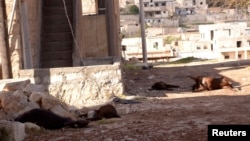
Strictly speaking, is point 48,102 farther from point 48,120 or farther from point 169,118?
point 169,118

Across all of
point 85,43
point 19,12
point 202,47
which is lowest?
point 202,47

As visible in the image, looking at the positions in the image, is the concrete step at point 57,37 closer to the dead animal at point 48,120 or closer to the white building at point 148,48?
the dead animal at point 48,120

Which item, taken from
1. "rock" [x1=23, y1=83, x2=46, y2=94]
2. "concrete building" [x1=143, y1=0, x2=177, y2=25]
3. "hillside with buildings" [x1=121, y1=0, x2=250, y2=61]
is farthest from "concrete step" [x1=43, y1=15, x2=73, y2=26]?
"concrete building" [x1=143, y1=0, x2=177, y2=25]

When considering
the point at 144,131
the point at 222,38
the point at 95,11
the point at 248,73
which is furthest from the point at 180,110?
the point at 222,38

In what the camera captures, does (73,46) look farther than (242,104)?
Yes

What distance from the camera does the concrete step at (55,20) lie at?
13.3 metres

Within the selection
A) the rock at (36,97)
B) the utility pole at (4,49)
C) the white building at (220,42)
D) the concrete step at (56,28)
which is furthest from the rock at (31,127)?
the white building at (220,42)

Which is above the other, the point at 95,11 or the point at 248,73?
the point at 95,11

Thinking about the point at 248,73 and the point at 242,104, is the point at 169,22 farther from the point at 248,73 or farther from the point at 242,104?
the point at 242,104

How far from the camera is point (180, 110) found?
8.09 m

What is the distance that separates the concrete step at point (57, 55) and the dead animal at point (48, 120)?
16.9 feet

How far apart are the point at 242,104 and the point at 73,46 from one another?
18.2 ft

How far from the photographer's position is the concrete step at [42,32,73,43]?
12875 millimetres

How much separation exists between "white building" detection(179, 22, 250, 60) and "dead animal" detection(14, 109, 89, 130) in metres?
27.6
